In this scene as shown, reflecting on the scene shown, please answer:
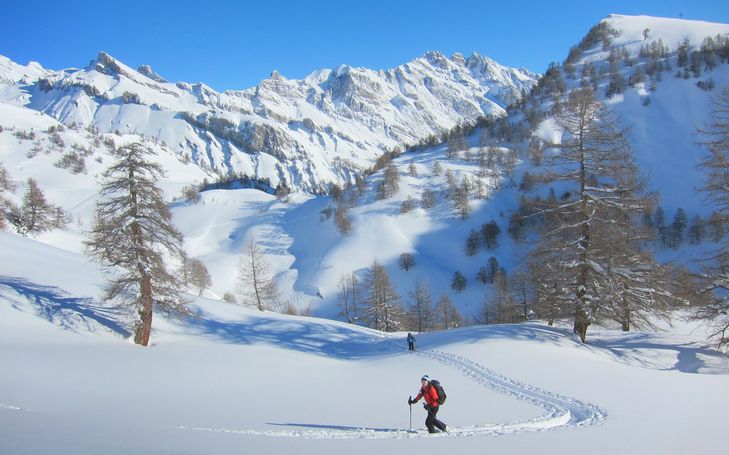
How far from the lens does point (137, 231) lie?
72.6 ft

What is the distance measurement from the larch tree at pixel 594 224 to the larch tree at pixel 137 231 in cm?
2109

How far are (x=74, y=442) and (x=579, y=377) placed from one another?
1627 centimetres

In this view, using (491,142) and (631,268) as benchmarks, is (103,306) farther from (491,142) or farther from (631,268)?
(491,142)

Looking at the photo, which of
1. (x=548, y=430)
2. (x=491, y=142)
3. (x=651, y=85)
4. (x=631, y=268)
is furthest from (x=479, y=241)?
(x=651, y=85)

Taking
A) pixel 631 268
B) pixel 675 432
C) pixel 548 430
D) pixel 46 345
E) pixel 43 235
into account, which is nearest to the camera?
pixel 675 432

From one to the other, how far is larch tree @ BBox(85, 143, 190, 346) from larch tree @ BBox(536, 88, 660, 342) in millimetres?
21091

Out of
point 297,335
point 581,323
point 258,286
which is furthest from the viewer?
point 258,286

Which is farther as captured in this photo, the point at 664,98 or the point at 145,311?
the point at 664,98

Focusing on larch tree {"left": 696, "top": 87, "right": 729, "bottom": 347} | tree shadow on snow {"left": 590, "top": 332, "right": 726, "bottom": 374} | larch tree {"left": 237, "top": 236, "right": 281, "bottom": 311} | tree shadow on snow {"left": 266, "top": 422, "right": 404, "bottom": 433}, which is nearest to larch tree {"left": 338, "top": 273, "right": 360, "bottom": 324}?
larch tree {"left": 237, "top": 236, "right": 281, "bottom": 311}

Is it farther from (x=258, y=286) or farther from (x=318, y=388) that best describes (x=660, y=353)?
(x=258, y=286)

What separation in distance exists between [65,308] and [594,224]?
30482mm

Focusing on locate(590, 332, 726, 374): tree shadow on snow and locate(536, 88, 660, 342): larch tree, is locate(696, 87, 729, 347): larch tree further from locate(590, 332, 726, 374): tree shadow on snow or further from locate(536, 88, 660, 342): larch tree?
locate(536, 88, 660, 342): larch tree

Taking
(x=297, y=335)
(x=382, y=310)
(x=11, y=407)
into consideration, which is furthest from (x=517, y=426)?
(x=382, y=310)

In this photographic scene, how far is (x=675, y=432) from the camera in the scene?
29.5 ft
